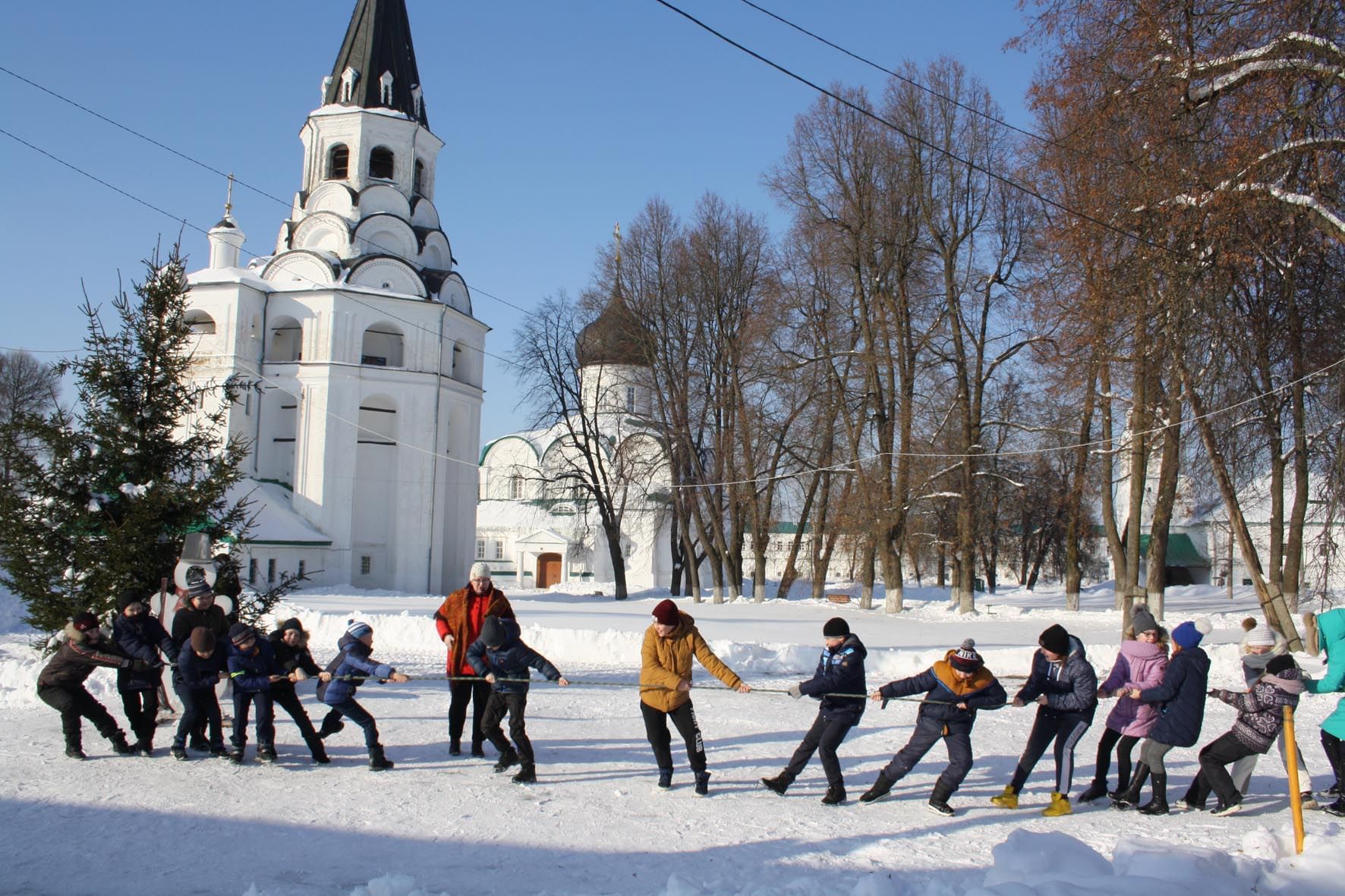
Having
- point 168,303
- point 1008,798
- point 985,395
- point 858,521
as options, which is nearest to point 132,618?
point 168,303

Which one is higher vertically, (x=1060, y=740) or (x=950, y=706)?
(x=950, y=706)

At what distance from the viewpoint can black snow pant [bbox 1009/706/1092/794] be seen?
25.9 ft

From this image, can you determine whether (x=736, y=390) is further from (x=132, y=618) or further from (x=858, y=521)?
(x=132, y=618)

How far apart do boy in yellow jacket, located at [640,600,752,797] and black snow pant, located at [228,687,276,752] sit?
3.22m

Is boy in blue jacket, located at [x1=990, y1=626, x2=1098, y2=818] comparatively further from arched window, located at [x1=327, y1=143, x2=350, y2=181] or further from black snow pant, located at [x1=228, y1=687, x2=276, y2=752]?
arched window, located at [x1=327, y1=143, x2=350, y2=181]

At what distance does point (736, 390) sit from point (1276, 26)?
69.7 ft

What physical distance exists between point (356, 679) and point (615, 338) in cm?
2820

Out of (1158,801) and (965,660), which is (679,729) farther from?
(1158,801)

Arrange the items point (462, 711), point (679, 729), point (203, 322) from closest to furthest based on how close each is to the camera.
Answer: point (679, 729), point (462, 711), point (203, 322)

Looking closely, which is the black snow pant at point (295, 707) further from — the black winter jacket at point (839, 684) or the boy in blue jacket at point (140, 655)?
the black winter jacket at point (839, 684)

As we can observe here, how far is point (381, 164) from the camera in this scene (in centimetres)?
4103

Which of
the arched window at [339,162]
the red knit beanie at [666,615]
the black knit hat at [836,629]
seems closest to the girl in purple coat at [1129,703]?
the black knit hat at [836,629]

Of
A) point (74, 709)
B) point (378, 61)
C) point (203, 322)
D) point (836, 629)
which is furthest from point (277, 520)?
point (836, 629)

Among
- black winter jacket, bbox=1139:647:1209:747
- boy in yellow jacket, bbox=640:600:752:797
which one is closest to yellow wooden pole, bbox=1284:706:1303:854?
black winter jacket, bbox=1139:647:1209:747
